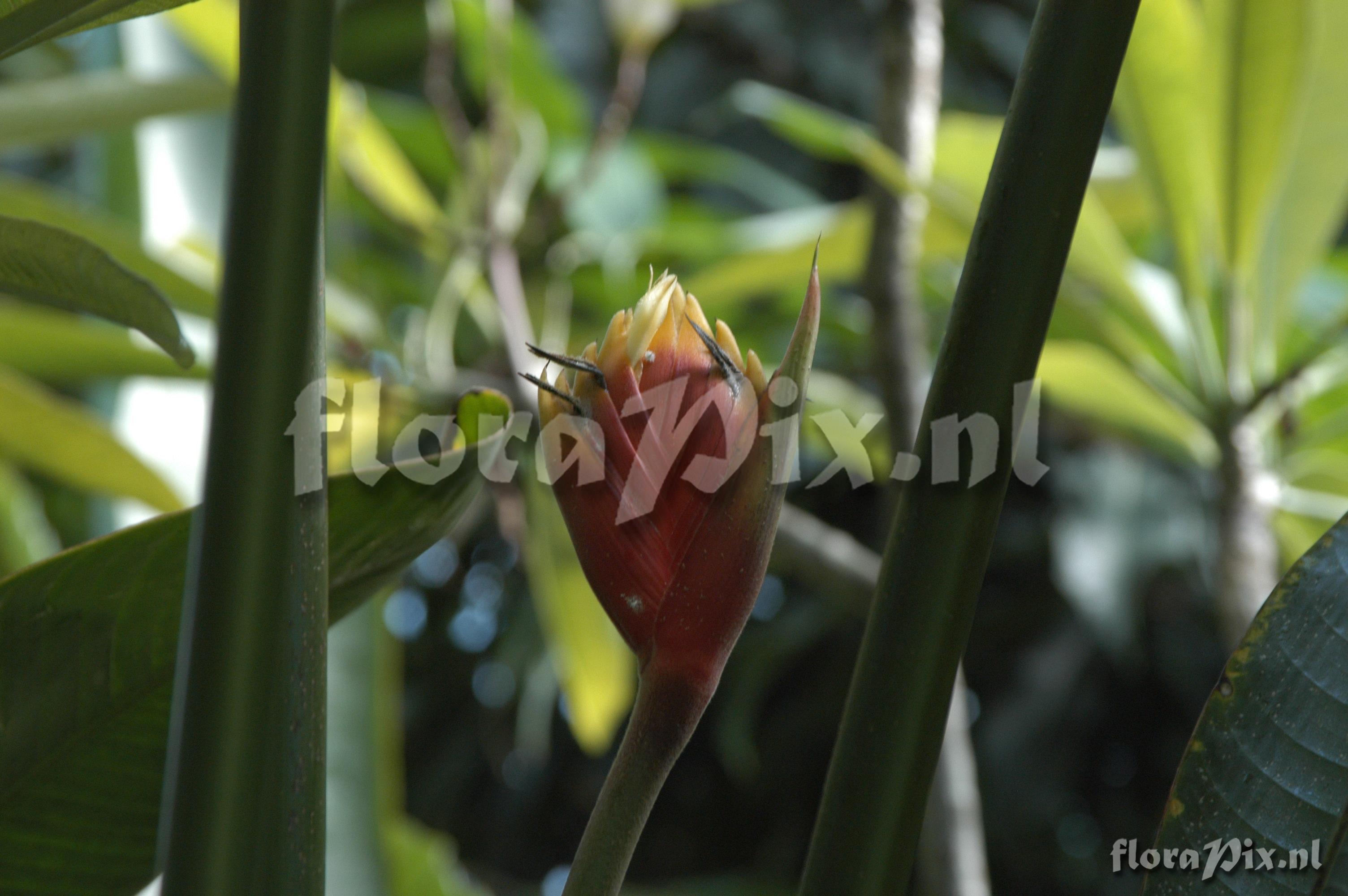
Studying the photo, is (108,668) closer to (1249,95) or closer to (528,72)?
(1249,95)

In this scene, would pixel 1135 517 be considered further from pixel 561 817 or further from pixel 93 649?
pixel 93 649

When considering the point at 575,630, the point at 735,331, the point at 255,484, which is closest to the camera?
the point at 255,484

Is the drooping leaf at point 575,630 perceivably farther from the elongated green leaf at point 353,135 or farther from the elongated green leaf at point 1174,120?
the elongated green leaf at point 1174,120

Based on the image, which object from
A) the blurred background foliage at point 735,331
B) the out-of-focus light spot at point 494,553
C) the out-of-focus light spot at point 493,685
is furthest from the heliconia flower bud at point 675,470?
the out-of-focus light spot at point 493,685

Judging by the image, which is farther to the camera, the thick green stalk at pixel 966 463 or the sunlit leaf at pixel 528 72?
the sunlit leaf at pixel 528 72

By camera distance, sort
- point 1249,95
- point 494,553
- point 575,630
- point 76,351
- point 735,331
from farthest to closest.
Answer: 1. point 494,553
2. point 735,331
3. point 575,630
4. point 76,351
5. point 1249,95

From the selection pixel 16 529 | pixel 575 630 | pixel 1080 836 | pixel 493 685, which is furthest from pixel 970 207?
pixel 493 685

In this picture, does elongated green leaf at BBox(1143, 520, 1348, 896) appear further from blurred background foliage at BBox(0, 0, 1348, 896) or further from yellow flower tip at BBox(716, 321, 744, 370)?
blurred background foliage at BBox(0, 0, 1348, 896)
